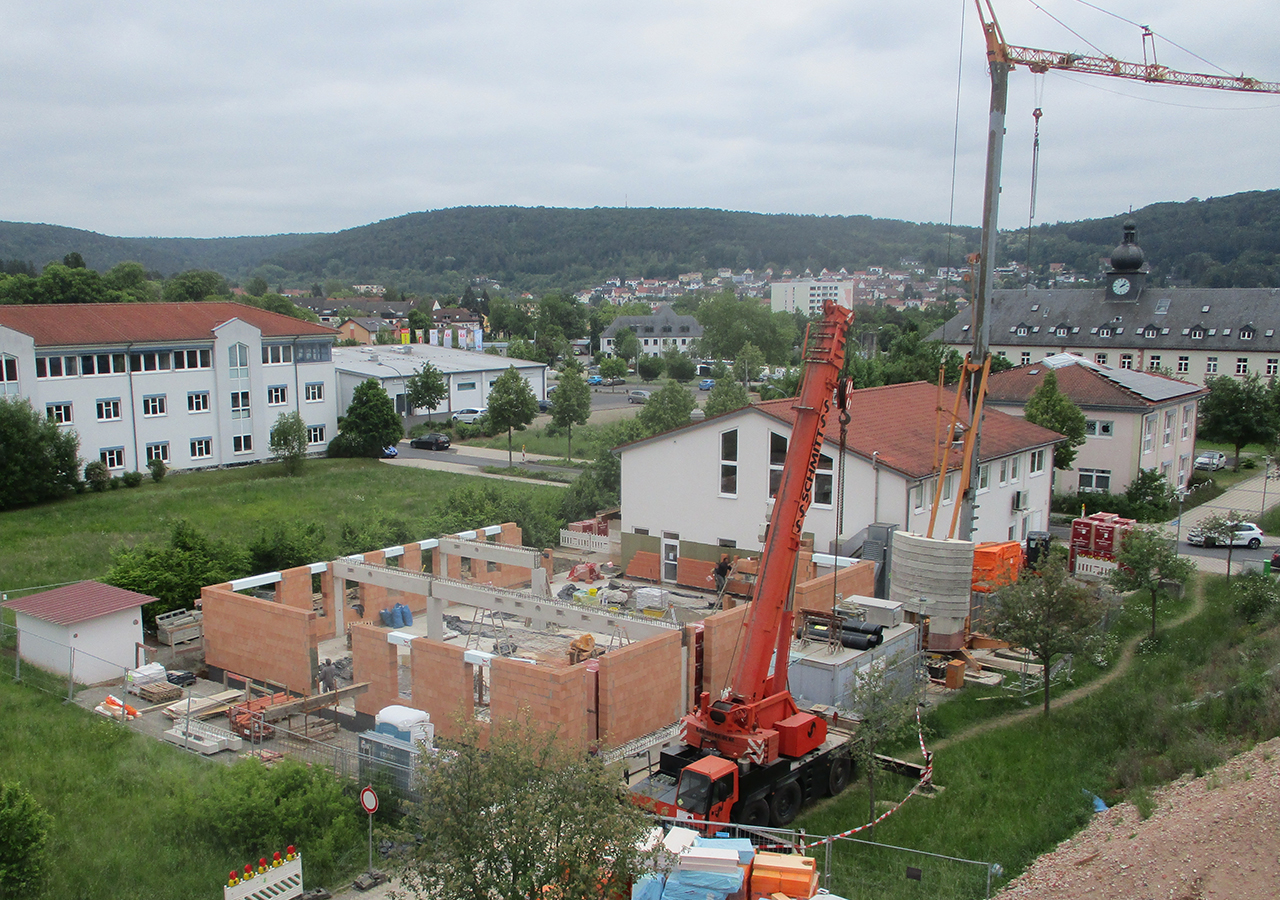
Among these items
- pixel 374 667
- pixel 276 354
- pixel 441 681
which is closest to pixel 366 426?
pixel 276 354

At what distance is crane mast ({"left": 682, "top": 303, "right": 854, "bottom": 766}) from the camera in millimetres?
14344

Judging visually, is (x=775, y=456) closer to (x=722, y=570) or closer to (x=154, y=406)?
(x=722, y=570)

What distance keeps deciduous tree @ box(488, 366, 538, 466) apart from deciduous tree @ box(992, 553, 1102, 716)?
115ft

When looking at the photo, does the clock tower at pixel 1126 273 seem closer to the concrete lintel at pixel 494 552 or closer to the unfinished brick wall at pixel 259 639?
the concrete lintel at pixel 494 552

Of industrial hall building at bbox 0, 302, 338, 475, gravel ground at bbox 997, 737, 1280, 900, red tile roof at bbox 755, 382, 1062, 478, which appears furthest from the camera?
industrial hall building at bbox 0, 302, 338, 475

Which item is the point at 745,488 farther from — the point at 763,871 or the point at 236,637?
the point at 763,871

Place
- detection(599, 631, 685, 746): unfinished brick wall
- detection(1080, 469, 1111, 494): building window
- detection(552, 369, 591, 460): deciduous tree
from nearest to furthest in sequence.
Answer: detection(599, 631, 685, 746): unfinished brick wall → detection(1080, 469, 1111, 494): building window → detection(552, 369, 591, 460): deciduous tree

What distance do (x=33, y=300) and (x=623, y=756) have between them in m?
84.3

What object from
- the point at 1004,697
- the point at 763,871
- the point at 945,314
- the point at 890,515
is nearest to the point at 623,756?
the point at 763,871

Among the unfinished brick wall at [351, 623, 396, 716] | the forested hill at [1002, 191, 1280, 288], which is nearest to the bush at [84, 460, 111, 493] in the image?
the unfinished brick wall at [351, 623, 396, 716]

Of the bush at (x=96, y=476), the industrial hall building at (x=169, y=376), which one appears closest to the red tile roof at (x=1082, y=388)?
the industrial hall building at (x=169, y=376)

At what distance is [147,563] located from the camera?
78.3ft

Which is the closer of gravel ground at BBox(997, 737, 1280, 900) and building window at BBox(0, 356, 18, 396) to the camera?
gravel ground at BBox(997, 737, 1280, 900)

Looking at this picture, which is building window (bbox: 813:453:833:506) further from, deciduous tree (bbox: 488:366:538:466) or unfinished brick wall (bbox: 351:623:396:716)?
deciduous tree (bbox: 488:366:538:466)
